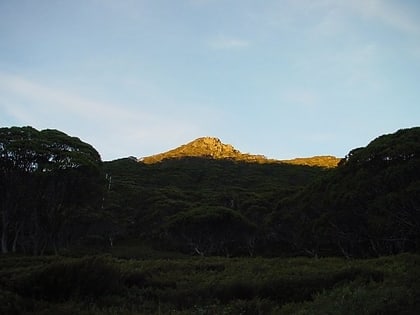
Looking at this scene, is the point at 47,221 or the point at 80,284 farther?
the point at 47,221

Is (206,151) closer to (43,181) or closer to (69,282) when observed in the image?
(43,181)

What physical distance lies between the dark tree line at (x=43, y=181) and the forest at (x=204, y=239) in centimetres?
9

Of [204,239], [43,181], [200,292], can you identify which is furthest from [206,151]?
[200,292]

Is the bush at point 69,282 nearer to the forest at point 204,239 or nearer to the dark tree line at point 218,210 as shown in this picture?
the forest at point 204,239

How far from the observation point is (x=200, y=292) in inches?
625

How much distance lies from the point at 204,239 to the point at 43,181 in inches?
811

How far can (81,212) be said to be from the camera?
39531 millimetres

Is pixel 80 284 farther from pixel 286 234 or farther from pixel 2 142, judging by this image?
pixel 286 234

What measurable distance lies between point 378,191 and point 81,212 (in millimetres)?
22807

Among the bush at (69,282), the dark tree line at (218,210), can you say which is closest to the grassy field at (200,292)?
the bush at (69,282)

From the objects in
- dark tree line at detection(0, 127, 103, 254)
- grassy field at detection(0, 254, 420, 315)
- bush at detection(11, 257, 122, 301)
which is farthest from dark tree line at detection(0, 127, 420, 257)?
bush at detection(11, 257, 122, 301)

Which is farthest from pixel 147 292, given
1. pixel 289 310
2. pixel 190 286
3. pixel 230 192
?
pixel 230 192

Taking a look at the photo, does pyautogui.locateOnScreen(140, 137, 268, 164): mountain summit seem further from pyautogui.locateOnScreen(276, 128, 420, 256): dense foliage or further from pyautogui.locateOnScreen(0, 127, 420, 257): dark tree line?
pyautogui.locateOnScreen(276, 128, 420, 256): dense foliage

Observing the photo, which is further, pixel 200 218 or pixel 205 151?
pixel 205 151
